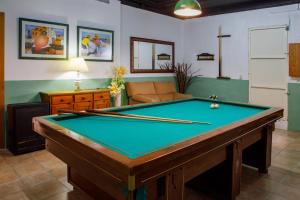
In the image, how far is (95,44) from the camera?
5062mm

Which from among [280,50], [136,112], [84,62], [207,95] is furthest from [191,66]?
[136,112]

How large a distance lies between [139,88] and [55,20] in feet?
7.65

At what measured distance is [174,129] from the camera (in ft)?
7.15

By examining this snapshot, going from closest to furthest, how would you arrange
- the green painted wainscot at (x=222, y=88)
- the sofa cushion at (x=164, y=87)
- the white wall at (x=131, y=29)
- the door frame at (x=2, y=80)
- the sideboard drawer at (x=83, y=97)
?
the door frame at (x=2, y=80) → the white wall at (x=131, y=29) → the sideboard drawer at (x=83, y=97) → the green painted wainscot at (x=222, y=88) → the sofa cushion at (x=164, y=87)

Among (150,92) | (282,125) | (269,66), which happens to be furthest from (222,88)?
(150,92)

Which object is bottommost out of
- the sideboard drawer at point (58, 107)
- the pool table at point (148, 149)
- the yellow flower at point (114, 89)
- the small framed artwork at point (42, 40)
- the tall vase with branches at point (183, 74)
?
the pool table at point (148, 149)

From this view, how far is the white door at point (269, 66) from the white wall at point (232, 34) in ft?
0.49

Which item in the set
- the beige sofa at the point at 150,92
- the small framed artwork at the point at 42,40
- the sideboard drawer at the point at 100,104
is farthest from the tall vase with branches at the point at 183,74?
the small framed artwork at the point at 42,40

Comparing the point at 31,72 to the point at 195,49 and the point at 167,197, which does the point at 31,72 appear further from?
the point at 195,49

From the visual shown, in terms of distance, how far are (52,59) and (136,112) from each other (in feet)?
7.70

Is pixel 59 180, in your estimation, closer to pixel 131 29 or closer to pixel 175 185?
pixel 175 185

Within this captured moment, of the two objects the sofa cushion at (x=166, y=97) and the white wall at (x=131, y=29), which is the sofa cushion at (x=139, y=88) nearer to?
the sofa cushion at (x=166, y=97)

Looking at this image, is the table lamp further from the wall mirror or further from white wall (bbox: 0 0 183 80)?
the wall mirror

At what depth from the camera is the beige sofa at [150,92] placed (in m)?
5.54
